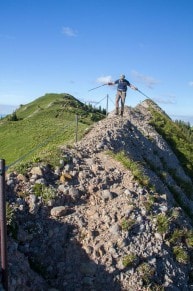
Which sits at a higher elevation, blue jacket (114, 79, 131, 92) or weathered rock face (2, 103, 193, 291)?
blue jacket (114, 79, 131, 92)

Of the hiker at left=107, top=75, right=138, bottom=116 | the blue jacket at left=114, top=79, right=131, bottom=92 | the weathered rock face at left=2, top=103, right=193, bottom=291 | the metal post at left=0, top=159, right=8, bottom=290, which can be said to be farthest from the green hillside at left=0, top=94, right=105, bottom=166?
the metal post at left=0, top=159, right=8, bottom=290

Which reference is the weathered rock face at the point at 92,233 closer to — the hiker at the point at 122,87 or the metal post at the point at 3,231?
the metal post at the point at 3,231

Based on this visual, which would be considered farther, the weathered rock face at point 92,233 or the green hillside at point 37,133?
the green hillside at point 37,133


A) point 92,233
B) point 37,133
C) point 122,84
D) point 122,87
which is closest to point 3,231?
point 92,233

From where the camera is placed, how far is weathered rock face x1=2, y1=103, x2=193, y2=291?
11258 mm

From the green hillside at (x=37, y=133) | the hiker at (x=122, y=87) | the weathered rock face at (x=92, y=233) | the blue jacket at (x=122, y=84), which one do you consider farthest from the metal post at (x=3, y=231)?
the green hillside at (x=37, y=133)

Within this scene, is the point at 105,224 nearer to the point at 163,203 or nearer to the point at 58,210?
the point at 58,210

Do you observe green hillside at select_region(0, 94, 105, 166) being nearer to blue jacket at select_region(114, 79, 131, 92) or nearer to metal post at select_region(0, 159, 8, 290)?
blue jacket at select_region(114, 79, 131, 92)

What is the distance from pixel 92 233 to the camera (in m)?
12.4

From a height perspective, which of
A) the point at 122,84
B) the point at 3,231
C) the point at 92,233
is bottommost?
the point at 92,233

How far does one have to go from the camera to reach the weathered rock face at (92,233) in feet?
36.9

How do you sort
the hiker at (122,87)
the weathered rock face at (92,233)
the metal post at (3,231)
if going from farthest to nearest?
the hiker at (122,87) → the weathered rock face at (92,233) → the metal post at (3,231)

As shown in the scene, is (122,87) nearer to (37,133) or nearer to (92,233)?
(92,233)

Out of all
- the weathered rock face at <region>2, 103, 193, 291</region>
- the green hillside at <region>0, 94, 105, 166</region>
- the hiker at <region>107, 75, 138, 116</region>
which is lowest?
the weathered rock face at <region>2, 103, 193, 291</region>
